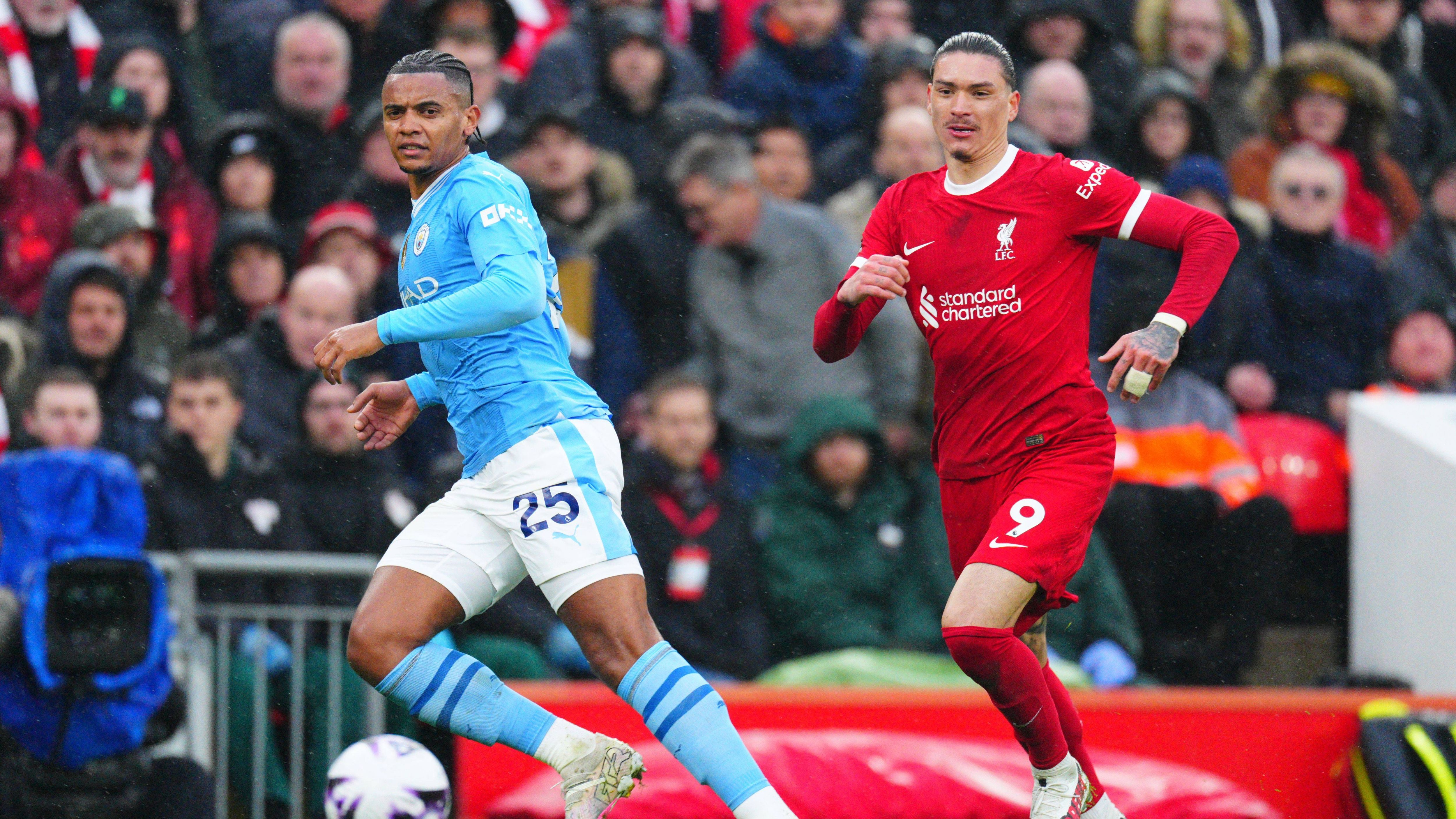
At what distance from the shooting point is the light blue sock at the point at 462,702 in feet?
16.3

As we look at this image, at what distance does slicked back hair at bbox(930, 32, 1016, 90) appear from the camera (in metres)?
Result: 5.20

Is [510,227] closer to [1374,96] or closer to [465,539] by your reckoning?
[465,539]

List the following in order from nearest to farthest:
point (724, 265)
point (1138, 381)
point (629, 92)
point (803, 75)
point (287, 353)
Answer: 1. point (1138, 381)
2. point (287, 353)
3. point (724, 265)
4. point (629, 92)
5. point (803, 75)

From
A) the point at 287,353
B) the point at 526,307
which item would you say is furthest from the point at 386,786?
the point at 287,353

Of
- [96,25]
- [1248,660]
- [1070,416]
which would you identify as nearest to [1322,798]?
[1248,660]

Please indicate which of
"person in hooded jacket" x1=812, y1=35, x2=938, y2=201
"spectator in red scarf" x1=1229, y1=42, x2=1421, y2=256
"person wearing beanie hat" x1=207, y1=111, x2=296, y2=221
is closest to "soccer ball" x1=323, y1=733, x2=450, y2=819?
"person wearing beanie hat" x1=207, y1=111, x2=296, y2=221

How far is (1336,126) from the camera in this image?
33.2 ft

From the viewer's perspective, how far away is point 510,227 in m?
4.89

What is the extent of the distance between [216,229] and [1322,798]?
19.6ft

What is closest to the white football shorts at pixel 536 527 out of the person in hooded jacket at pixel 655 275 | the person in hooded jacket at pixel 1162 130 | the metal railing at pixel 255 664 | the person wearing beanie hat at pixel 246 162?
the metal railing at pixel 255 664

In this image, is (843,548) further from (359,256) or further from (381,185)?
(381,185)

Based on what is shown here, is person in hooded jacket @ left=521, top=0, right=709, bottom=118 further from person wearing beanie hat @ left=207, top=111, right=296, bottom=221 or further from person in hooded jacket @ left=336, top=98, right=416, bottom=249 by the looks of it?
person wearing beanie hat @ left=207, top=111, right=296, bottom=221

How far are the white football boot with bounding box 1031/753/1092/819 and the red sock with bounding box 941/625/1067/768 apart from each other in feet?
0.12

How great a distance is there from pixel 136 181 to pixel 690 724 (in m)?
5.58
